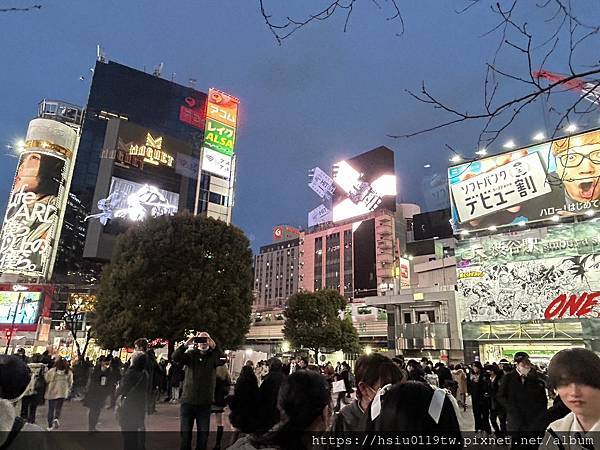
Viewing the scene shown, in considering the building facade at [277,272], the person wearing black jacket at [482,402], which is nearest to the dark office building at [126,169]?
the person wearing black jacket at [482,402]

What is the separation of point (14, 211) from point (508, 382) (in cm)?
4597

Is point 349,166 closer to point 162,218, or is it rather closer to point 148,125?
point 148,125

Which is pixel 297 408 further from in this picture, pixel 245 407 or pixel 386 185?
pixel 386 185

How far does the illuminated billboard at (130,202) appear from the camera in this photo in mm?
45125

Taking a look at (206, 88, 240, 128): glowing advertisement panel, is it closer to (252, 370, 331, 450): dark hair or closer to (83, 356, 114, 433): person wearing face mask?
(83, 356, 114, 433): person wearing face mask

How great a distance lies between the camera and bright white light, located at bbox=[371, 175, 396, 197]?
70688 mm

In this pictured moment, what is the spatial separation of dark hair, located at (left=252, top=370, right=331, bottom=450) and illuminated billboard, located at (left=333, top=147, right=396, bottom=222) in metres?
69.1

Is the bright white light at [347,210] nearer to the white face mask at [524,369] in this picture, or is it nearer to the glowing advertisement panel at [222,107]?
the glowing advertisement panel at [222,107]

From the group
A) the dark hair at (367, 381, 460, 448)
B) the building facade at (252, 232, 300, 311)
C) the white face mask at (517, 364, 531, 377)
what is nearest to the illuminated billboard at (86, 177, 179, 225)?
the white face mask at (517, 364, 531, 377)

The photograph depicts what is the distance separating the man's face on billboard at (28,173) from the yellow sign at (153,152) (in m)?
10.4

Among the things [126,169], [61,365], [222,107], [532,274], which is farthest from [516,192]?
[222,107]

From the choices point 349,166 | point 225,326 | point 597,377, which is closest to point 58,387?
point 597,377

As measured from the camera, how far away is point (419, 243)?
54281mm

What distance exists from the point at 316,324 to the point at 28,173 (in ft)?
106
